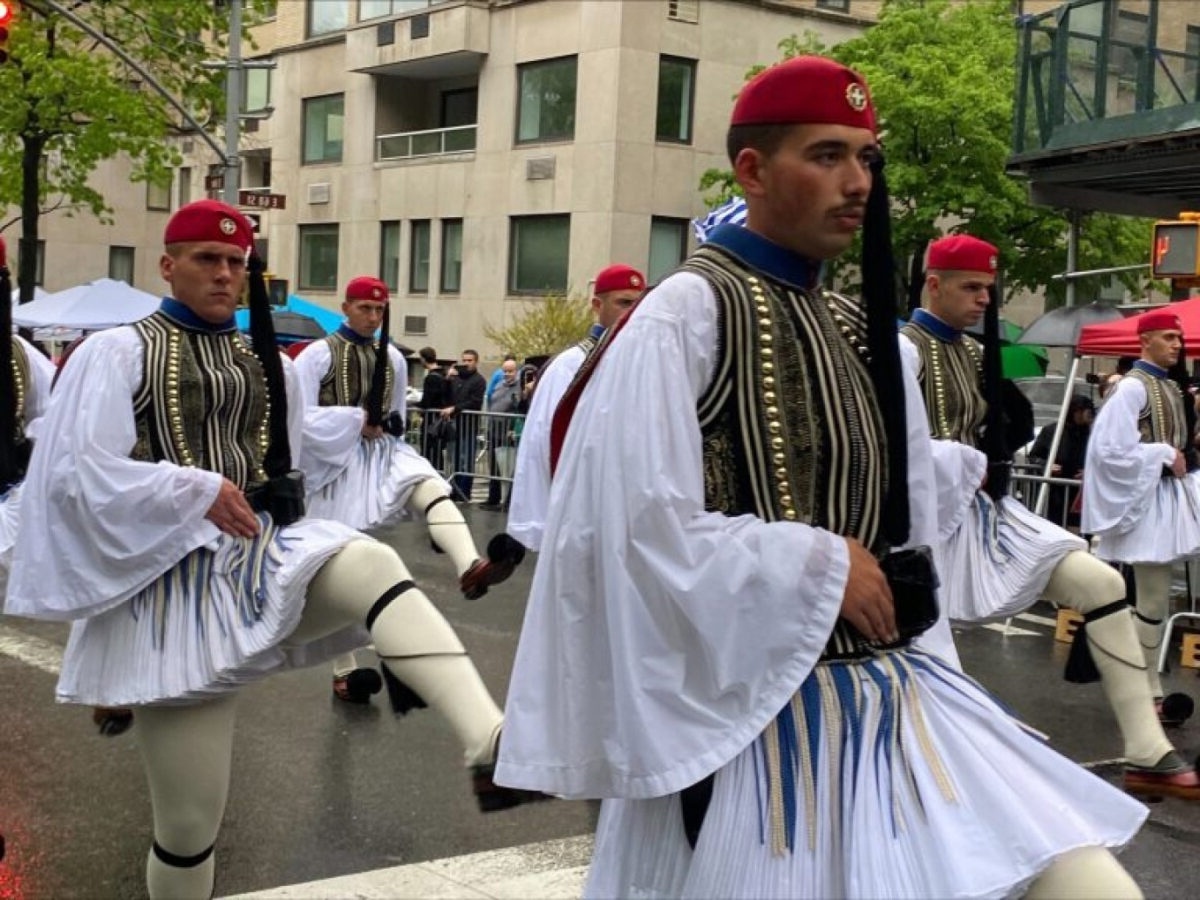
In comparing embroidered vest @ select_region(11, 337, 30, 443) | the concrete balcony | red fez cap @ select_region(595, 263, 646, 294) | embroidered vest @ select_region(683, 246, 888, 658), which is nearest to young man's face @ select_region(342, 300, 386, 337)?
red fez cap @ select_region(595, 263, 646, 294)

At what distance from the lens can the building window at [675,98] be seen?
33.5 meters

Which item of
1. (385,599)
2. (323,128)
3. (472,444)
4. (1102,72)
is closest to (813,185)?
(385,599)

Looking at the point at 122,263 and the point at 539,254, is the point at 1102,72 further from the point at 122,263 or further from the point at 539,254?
the point at 122,263

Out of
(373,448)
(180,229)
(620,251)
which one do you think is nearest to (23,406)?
(373,448)

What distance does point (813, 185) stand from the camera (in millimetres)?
2971

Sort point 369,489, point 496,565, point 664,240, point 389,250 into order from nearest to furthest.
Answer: point 496,565 < point 369,489 < point 664,240 < point 389,250

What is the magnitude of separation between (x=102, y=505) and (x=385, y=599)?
2.97ft

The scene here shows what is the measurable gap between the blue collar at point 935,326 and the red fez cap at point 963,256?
0.21 m

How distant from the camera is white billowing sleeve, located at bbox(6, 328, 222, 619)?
178 inches

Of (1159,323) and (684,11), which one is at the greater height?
(684,11)

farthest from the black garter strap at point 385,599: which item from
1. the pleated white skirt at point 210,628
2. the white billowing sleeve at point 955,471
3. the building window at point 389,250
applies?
the building window at point 389,250

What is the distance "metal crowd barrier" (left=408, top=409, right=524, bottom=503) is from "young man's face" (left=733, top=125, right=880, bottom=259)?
1548 cm

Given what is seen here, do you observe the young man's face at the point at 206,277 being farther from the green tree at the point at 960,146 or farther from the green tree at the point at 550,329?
the green tree at the point at 960,146

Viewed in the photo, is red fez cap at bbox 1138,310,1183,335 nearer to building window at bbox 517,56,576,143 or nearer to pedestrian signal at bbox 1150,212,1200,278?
pedestrian signal at bbox 1150,212,1200,278
